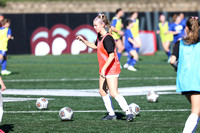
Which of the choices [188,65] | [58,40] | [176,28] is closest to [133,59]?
[176,28]

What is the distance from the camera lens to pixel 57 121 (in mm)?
9086

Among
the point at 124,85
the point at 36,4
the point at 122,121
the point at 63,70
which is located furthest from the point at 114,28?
the point at 36,4

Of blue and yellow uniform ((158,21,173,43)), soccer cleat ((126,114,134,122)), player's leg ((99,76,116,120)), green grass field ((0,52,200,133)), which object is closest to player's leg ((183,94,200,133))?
green grass field ((0,52,200,133))

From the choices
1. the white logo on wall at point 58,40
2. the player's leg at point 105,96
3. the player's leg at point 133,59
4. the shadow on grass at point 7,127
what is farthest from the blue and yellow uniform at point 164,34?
the shadow on grass at point 7,127

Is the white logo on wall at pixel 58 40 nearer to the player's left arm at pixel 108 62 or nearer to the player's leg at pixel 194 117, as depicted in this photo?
the player's left arm at pixel 108 62

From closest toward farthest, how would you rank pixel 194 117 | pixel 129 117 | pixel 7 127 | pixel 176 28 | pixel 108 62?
pixel 194 117 < pixel 7 127 < pixel 108 62 < pixel 129 117 < pixel 176 28

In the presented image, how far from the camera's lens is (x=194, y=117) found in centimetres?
688

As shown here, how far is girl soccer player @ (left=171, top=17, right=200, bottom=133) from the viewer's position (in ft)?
22.6

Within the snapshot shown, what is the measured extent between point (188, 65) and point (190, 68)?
5cm

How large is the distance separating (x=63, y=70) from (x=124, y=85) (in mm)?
5925

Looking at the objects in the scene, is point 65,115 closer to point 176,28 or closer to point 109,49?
point 109,49

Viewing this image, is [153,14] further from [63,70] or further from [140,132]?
[140,132]

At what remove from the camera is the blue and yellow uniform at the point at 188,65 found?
694 centimetres

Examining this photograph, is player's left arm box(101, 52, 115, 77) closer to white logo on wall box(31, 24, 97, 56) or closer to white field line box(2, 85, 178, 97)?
white field line box(2, 85, 178, 97)
